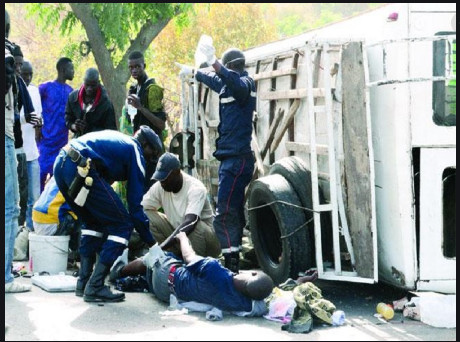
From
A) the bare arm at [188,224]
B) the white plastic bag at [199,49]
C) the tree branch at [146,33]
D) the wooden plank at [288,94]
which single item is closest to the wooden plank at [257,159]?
the wooden plank at [288,94]

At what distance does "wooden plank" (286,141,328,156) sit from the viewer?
6762 mm

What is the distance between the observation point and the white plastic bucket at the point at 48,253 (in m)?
7.68

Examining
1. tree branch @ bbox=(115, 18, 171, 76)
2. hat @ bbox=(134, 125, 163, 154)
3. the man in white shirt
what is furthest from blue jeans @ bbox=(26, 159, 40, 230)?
tree branch @ bbox=(115, 18, 171, 76)

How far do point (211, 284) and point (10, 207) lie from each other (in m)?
1.89

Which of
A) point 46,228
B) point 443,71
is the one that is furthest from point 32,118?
point 443,71

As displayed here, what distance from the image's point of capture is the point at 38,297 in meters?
6.80

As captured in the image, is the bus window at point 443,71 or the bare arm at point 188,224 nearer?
the bus window at point 443,71

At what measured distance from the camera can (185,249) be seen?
6441 millimetres

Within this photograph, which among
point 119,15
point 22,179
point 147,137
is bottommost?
point 22,179

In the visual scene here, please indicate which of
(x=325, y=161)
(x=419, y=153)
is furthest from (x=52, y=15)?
(x=419, y=153)

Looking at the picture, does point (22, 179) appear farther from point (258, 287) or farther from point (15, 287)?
point (258, 287)

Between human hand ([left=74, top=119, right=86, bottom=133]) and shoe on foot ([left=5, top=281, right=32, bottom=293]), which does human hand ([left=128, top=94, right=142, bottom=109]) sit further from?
shoe on foot ([left=5, top=281, right=32, bottom=293])

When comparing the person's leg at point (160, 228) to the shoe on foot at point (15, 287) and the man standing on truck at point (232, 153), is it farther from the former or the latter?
the shoe on foot at point (15, 287)

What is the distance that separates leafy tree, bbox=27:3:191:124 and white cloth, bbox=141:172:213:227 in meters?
6.34
